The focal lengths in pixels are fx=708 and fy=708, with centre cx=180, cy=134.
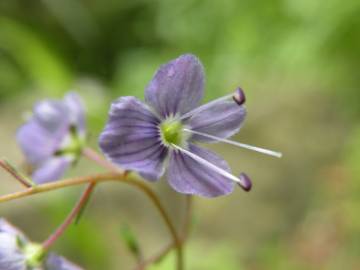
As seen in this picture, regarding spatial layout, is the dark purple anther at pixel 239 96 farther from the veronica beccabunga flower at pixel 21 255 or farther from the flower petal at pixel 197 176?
the veronica beccabunga flower at pixel 21 255

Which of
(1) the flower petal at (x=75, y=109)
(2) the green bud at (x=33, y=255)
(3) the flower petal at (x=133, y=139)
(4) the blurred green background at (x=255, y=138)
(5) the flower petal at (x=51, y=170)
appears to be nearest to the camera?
(3) the flower petal at (x=133, y=139)

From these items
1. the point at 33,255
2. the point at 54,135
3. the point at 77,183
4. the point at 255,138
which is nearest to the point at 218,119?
the point at 77,183

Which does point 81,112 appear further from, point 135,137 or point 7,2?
point 7,2

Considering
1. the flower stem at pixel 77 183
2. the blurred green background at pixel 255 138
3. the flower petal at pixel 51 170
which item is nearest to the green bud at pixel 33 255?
the flower stem at pixel 77 183

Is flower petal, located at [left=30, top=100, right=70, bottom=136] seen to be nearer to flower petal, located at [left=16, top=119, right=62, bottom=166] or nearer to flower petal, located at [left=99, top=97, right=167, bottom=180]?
flower petal, located at [left=16, top=119, right=62, bottom=166]

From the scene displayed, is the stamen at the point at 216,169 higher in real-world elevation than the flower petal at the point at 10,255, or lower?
lower

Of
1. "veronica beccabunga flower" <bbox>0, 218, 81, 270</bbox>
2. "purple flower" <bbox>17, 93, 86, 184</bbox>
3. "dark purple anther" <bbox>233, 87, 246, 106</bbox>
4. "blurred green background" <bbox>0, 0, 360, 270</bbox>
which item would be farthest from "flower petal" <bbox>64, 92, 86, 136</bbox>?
"blurred green background" <bbox>0, 0, 360, 270</bbox>
